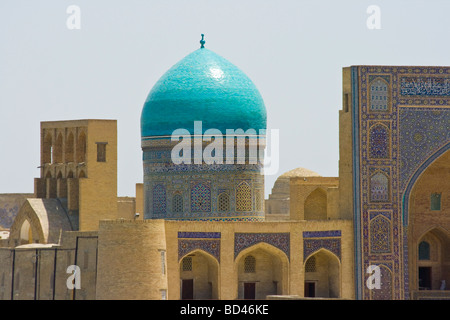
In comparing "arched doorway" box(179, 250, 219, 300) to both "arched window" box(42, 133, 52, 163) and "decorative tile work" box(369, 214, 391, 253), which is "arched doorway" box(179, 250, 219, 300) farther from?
"arched window" box(42, 133, 52, 163)

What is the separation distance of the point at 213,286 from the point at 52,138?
20.2 ft

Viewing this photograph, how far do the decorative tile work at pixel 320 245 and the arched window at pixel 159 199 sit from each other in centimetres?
350

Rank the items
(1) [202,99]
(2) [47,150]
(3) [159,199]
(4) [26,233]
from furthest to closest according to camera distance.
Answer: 1. (2) [47,150]
2. (4) [26,233]
3. (1) [202,99]
4. (3) [159,199]

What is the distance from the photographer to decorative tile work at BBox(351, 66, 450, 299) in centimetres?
3431

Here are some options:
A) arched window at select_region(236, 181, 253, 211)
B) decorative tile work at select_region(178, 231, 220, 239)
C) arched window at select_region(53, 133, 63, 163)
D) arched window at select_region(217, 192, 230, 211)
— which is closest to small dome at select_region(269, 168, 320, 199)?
arched window at select_region(53, 133, 63, 163)

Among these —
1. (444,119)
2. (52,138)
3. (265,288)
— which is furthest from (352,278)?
(52,138)

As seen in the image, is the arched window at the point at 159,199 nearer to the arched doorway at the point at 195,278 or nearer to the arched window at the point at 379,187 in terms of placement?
the arched doorway at the point at 195,278

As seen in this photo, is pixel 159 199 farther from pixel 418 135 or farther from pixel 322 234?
pixel 418 135

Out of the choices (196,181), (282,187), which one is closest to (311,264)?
(196,181)

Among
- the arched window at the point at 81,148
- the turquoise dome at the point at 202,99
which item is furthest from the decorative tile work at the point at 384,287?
the arched window at the point at 81,148

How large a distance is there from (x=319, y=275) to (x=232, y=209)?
2508 mm

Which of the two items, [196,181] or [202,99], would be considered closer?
[196,181]

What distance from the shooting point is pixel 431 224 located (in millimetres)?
36469

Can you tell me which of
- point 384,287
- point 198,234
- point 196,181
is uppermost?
point 196,181
